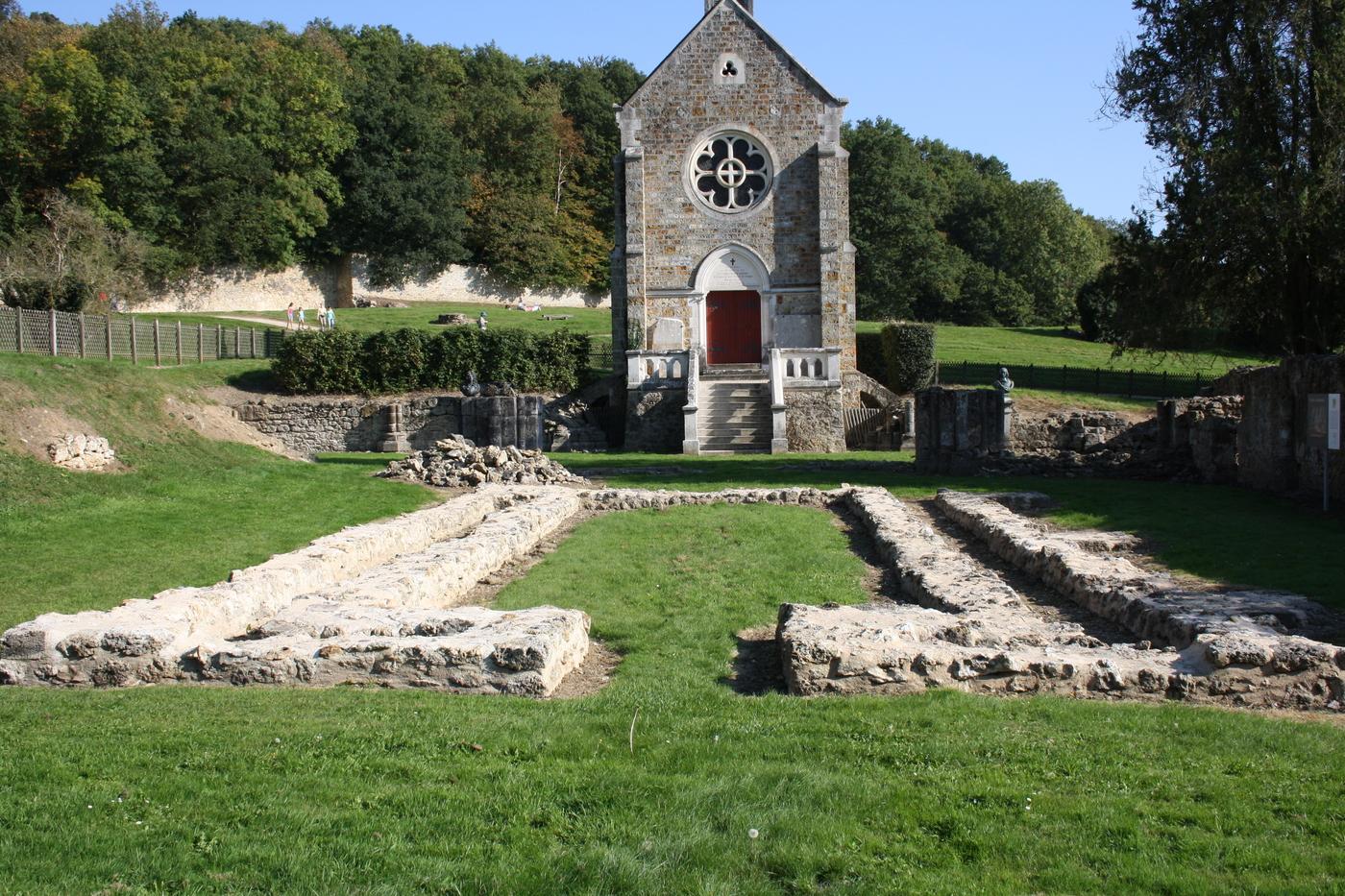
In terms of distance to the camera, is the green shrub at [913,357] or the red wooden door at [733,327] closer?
the red wooden door at [733,327]

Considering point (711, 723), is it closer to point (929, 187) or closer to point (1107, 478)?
point (1107, 478)

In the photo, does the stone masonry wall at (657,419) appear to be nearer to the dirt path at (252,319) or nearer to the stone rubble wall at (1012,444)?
the stone rubble wall at (1012,444)

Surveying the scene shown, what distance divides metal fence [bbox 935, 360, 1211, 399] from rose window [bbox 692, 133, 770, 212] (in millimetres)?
8179

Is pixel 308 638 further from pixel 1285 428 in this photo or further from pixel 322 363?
pixel 322 363

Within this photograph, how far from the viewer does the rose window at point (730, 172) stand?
1357 inches

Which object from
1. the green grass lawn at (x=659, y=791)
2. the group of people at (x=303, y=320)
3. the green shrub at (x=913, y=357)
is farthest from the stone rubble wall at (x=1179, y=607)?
the group of people at (x=303, y=320)

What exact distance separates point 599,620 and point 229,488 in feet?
34.5

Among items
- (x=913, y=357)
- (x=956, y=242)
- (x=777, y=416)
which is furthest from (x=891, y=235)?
(x=777, y=416)

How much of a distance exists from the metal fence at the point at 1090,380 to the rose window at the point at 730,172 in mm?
8179

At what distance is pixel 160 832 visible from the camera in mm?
4664

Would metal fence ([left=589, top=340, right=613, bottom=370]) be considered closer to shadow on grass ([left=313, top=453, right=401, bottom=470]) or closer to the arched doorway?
the arched doorway

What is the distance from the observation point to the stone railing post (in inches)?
1171

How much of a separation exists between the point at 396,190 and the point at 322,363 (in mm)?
31112

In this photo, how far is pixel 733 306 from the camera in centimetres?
3462
